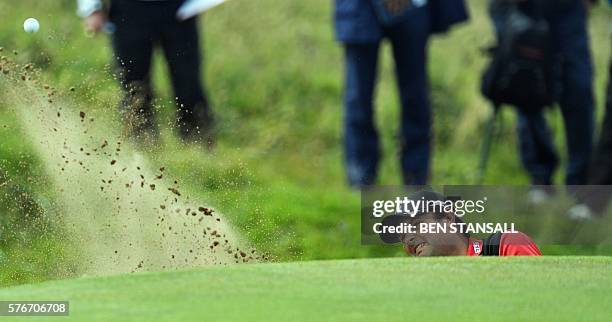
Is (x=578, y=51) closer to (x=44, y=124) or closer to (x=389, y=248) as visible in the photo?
(x=389, y=248)

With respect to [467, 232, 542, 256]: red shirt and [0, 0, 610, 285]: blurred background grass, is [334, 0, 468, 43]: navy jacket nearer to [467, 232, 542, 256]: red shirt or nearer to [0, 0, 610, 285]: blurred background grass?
[0, 0, 610, 285]: blurred background grass

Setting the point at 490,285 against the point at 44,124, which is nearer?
the point at 490,285

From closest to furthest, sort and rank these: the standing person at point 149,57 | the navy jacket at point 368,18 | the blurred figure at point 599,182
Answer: the standing person at point 149,57, the navy jacket at point 368,18, the blurred figure at point 599,182

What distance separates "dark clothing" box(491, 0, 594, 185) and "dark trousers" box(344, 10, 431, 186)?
0.53 metres

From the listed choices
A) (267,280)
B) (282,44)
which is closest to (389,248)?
(282,44)

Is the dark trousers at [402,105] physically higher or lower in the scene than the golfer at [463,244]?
higher

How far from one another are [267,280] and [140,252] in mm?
2033

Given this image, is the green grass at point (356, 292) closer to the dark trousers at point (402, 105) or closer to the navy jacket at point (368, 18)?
the dark trousers at point (402, 105)

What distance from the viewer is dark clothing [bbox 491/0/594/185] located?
6.14m

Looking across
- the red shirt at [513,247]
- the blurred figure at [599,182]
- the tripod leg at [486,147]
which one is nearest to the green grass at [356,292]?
the red shirt at [513,247]

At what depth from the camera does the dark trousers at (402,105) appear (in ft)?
20.0

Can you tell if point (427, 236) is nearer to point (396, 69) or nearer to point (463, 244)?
point (463, 244)

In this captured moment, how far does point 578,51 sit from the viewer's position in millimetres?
6090

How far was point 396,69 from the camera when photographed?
242 inches
